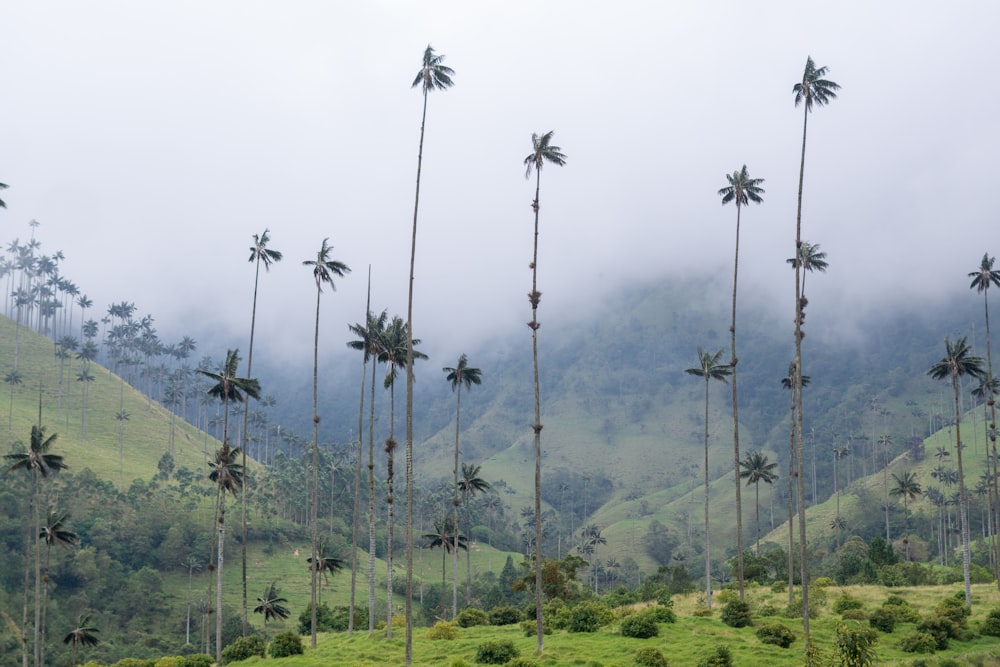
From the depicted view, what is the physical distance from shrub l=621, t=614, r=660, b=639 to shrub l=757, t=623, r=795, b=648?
7.41 m

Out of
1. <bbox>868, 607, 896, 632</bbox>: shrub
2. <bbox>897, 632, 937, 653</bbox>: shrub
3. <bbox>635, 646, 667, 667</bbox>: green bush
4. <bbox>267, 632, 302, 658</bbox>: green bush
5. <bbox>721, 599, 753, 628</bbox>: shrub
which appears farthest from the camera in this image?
<bbox>267, 632, 302, 658</bbox>: green bush

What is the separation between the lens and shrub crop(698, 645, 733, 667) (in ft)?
157

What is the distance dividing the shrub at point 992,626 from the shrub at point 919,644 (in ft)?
25.8

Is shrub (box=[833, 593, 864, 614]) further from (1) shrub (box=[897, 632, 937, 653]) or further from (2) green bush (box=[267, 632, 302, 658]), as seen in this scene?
(2) green bush (box=[267, 632, 302, 658])

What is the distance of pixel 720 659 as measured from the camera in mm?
48344

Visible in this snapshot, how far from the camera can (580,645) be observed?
184ft

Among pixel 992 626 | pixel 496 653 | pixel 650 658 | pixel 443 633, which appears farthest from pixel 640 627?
pixel 992 626

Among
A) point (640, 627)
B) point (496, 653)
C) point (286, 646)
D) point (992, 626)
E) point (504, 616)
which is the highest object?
point (640, 627)

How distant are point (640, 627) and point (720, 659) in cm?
1005

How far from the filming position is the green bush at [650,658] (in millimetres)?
49188

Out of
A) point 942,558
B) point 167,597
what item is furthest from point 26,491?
point 942,558

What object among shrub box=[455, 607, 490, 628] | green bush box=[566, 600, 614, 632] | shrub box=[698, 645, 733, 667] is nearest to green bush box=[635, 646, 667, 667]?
shrub box=[698, 645, 733, 667]

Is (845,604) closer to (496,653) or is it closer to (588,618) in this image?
(588,618)

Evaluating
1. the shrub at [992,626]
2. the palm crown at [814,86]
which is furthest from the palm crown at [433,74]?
the shrub at [992,626]
